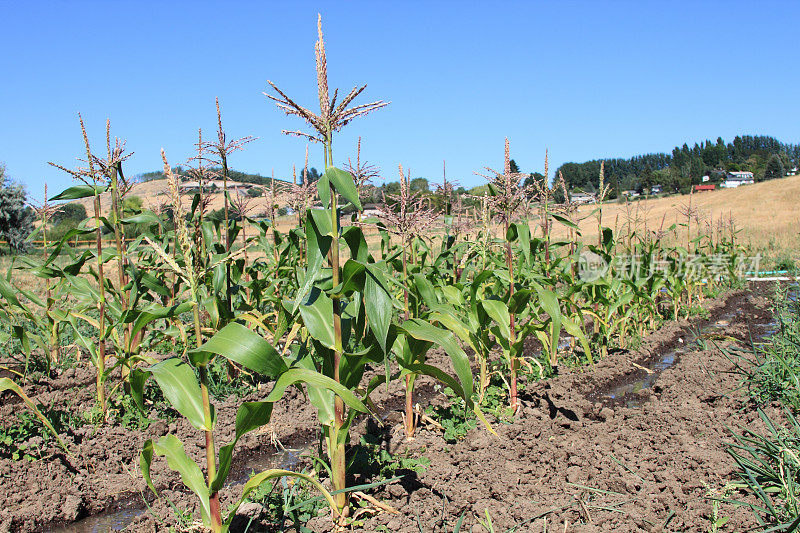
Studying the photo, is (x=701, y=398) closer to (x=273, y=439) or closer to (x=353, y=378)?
(x=353, y=378)

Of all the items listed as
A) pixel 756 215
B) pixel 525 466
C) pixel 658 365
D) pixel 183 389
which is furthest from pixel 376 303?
pixel 756 215

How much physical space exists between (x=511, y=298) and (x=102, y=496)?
9.65ft

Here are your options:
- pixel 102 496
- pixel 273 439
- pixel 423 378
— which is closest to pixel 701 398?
pixel 423 378

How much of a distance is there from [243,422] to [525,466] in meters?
1.80

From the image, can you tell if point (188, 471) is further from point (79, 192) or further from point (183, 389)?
point (79, 192)

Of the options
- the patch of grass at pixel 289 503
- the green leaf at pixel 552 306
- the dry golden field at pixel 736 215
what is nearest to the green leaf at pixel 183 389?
the patch of grass at pixel 289 503

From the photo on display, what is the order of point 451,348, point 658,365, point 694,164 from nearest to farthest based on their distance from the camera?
point 451,348, point 658,365, point 694,164

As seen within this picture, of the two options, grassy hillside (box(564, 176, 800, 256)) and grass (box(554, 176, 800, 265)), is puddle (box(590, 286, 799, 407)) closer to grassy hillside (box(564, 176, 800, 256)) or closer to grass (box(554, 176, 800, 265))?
grass (box(554, 176, 800, 265))

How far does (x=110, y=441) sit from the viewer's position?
3.50 m

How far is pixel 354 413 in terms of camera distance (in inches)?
90.0

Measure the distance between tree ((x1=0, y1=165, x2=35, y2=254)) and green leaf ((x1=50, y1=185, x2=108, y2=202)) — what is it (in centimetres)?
2408

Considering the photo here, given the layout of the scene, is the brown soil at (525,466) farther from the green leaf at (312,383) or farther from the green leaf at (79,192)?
the green leaf at (79,192)

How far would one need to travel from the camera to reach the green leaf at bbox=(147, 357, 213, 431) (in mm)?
1938

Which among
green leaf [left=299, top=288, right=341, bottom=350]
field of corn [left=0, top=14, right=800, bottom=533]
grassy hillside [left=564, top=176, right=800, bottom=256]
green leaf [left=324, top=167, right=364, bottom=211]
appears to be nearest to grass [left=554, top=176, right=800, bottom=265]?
grassy hillside [left=564, top=176, right=800, bottom=256]
